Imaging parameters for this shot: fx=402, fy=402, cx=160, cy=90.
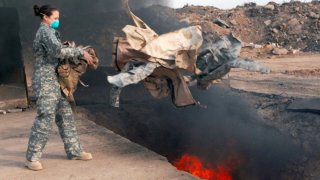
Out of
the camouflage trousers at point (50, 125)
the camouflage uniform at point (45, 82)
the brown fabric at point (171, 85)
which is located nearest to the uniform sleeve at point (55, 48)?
the camouflage uniform at point (45, 82)

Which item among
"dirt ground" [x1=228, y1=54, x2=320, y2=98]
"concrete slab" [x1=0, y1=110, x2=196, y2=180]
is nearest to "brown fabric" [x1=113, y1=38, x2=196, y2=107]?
"concrete slab" [x1=0, y1=110, x2=196, y2=180]

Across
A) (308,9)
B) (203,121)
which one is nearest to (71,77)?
(203,121)

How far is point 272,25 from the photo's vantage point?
83.0 feet

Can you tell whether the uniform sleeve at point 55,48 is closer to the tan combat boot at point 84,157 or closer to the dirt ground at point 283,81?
the tan combat boot at point 84,157

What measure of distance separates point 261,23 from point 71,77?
22.8 m

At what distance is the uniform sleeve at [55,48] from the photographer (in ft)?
14.6

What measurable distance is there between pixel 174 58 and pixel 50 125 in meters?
1.65

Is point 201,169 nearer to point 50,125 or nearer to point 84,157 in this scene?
point 84,157

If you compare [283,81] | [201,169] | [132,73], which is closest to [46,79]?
[132,73]

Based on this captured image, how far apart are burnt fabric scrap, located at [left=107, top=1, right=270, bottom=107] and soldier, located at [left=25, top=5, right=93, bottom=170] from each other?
20.5 inches

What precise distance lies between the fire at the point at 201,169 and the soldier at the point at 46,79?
2.08m

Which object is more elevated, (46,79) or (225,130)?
(46,79)

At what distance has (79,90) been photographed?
11211 mm

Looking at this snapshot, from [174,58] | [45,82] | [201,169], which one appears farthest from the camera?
[201,169]
